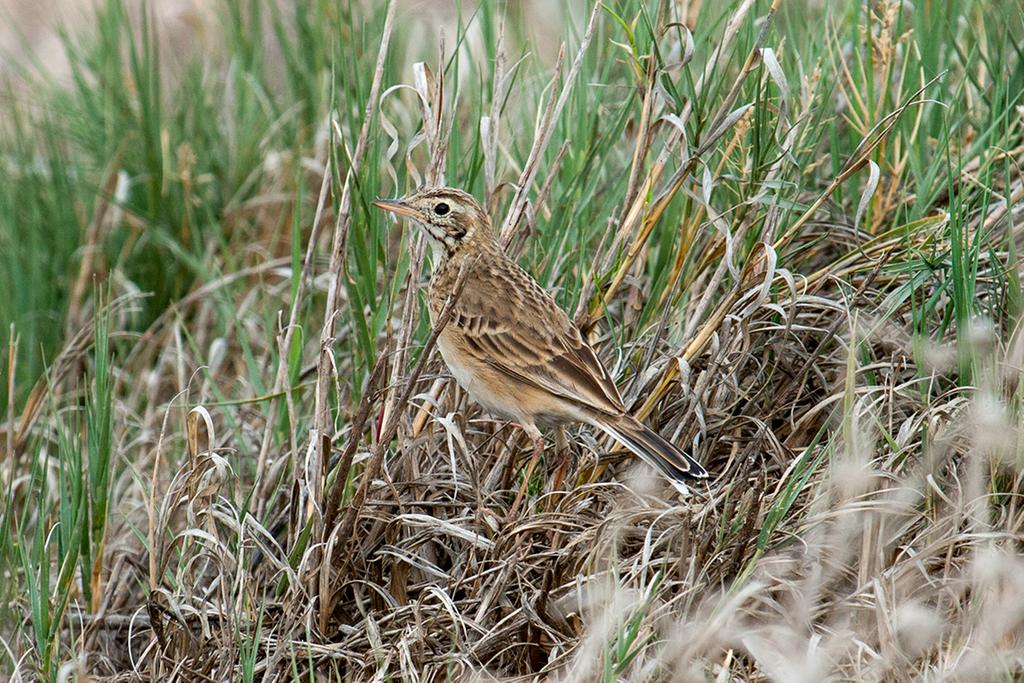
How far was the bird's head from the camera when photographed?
3.87 m

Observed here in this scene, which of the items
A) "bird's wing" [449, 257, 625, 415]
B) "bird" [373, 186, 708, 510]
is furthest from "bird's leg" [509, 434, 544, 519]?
"bird's wing" [449, 257, 625, 415]

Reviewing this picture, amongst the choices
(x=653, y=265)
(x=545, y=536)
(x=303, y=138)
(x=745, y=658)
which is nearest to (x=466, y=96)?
(x=303, y=138)

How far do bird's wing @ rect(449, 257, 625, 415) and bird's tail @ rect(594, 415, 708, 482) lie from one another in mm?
80

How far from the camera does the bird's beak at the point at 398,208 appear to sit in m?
3.83

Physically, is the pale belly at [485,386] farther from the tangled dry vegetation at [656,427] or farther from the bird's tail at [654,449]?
the bird's tail at [654,449]

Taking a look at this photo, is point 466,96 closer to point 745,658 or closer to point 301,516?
point 301,516

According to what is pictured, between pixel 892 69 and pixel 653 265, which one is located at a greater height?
pixel 892 69

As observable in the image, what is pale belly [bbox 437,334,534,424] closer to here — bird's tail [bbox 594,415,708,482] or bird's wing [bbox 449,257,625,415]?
bird's wing [bbox 449,257,625,415]

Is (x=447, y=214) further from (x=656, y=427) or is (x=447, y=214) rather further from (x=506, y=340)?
(x=656, y=427)

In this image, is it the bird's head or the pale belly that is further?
the bird's head

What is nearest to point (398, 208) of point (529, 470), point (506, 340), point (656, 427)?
point (506, 340)

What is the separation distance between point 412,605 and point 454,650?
17cm

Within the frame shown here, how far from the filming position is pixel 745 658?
10.1 feet

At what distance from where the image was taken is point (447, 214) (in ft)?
12.8
